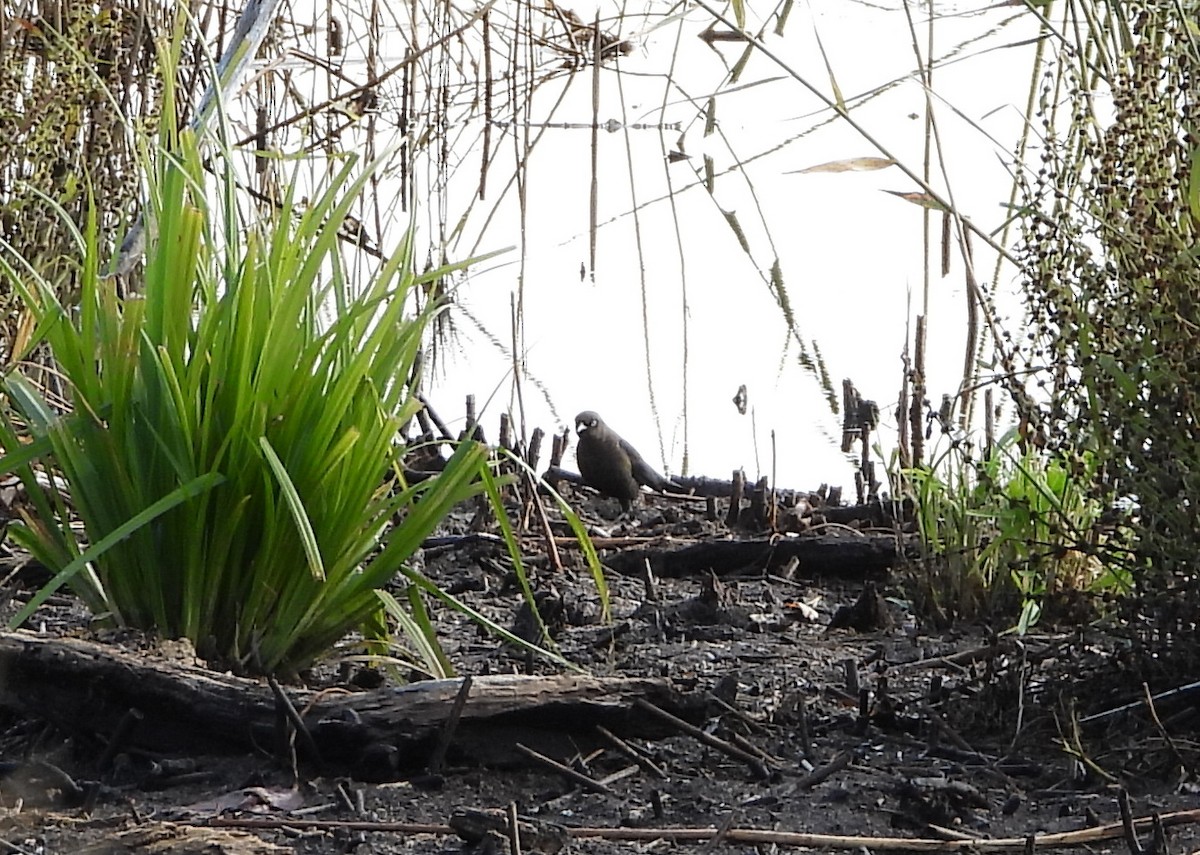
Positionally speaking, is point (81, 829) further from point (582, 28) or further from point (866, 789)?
point (582, 28)

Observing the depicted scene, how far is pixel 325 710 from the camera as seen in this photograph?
65.6 inches

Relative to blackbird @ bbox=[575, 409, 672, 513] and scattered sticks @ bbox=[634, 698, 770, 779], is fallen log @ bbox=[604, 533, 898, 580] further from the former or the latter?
scattered sticks @ bbox=[634, 698, 770, 779]

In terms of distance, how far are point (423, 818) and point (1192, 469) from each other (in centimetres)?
99

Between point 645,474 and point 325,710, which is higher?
point 645,474

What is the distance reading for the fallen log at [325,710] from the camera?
5.39ft

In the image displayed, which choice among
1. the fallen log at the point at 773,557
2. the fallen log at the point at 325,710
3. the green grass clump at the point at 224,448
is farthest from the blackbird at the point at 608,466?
the fallen log at the point at 325,710

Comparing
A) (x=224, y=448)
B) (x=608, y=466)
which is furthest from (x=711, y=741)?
(x=608, y=466)

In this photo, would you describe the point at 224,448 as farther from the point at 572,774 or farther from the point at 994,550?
the point at 994,550

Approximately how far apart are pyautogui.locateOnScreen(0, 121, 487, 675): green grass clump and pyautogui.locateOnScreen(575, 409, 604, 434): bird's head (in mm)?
1901

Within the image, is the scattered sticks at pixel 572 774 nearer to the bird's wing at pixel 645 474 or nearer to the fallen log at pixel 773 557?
the fallen log at pixel 773 557

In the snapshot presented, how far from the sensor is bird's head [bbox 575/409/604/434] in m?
3.87

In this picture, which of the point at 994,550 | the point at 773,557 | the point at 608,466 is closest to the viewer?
the point at 994,550

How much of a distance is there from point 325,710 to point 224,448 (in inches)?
14.6

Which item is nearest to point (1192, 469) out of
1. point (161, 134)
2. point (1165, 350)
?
point (1165, 350)
